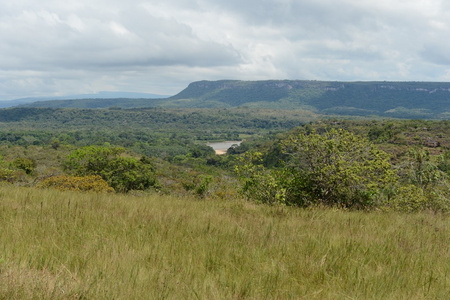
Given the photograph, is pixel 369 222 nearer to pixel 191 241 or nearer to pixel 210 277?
pixel 191 241

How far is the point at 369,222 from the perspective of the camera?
5176 mm

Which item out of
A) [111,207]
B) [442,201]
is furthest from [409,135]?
[111,207]

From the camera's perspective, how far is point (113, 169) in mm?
35656

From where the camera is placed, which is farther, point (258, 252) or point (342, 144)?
point (342, 144)

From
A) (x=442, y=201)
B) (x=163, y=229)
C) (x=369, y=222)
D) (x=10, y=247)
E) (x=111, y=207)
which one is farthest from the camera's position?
(x=442, y=201)

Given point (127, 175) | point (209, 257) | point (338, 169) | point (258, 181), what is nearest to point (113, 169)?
point (127, 175)

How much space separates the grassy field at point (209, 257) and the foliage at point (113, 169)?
31117 millimetres

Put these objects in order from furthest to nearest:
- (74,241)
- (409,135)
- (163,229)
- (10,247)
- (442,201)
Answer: (409,135) < (442,201) < (163,229) < (74,241) < (10,247)

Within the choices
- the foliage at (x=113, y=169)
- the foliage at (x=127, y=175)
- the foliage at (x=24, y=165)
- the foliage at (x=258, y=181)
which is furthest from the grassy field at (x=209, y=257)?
the foliage at (x=24, y=165)

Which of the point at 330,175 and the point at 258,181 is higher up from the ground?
the point at 330,175

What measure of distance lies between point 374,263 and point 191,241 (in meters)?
1.88

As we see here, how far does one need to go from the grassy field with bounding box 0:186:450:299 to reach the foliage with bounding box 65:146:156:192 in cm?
3112

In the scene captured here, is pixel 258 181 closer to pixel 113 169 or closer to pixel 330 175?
pixel 330 175

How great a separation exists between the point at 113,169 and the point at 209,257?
1362 inches
